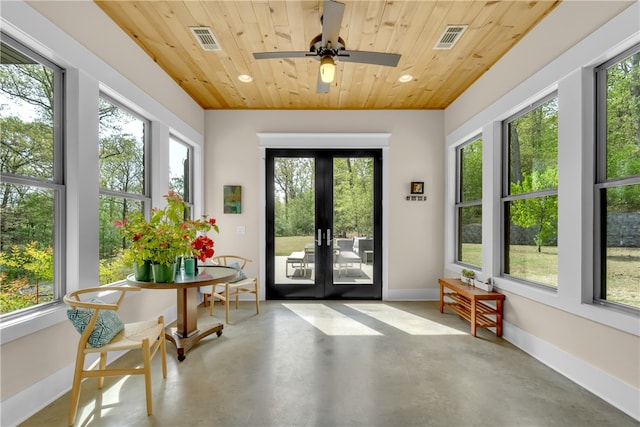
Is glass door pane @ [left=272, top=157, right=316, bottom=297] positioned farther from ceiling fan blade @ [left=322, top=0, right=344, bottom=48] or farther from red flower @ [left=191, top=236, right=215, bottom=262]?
ceiling fan blade @ [left=322, top=0, right=344, bottom=48]

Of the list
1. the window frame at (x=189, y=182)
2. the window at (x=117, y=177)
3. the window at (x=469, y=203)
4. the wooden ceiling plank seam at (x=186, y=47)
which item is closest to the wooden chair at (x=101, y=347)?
the window at (x=117, y=177)

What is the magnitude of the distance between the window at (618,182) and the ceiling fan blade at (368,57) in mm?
1492

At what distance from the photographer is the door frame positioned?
4547 millimetres

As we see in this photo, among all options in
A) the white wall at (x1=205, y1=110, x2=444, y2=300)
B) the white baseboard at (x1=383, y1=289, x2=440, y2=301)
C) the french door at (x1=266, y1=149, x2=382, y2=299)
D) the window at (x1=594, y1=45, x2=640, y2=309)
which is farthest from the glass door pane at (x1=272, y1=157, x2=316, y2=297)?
the window at (x1=594, y1=45, x2=640, y2=309)

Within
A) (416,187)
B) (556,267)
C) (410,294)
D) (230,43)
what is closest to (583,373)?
(556,267)

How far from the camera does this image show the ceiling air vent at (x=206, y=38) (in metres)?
2.65

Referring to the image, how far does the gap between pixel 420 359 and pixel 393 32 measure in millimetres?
2905

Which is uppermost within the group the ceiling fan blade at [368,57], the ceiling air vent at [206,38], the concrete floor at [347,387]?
the ceiling air vent at [206,38]

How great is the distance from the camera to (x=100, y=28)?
245 cm

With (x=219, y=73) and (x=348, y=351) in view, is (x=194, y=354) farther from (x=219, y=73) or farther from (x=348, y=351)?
(x=219, y=73)

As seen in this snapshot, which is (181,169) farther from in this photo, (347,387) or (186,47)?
(347,387)

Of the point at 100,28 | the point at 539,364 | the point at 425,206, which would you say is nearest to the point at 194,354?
the point at 100,28

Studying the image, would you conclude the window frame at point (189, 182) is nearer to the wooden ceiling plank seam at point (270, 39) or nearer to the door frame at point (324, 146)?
the door frame at point (324, 146)

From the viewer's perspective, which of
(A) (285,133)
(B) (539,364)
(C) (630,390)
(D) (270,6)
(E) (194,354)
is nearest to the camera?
(C) (630,390)
